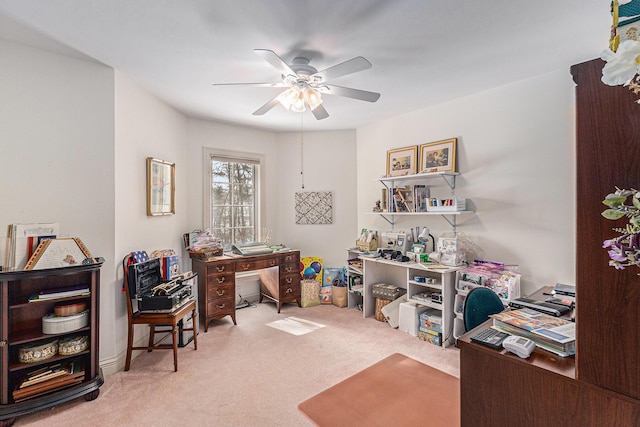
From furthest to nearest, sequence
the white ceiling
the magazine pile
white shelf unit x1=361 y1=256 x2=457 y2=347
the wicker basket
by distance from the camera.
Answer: the wicker basket, white shelf unit x1=361 y1=256 x2=457 y2=347, the white ceiling, the magazine pile

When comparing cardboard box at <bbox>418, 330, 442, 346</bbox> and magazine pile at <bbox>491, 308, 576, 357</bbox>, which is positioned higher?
magazine pile at <bbox>491, 308, 576, 357</bbox>

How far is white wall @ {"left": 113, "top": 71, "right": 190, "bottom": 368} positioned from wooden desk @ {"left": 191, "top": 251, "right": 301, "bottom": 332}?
0.62m

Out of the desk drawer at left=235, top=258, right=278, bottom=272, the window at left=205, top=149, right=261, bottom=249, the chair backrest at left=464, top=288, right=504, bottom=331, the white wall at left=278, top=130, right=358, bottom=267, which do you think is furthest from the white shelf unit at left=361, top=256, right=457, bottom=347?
the window at left=205, top=149, right=261, bottom=249

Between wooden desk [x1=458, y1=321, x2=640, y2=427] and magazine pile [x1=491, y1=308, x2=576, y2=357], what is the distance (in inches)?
1.5

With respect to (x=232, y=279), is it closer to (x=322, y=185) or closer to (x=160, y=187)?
(x=160, y=187)

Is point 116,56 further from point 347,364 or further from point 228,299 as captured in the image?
point 347,364

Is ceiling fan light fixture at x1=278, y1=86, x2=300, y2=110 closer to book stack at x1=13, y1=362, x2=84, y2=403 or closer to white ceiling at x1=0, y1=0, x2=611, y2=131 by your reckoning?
white ceiling at x1=0, y1=0, x2=611, y2=131

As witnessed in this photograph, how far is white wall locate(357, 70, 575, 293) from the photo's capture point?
262cm

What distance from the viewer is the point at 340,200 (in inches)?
184

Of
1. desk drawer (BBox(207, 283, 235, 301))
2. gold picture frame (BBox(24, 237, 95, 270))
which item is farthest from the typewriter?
desk drawer (BBox(207, 283, 235, 301))

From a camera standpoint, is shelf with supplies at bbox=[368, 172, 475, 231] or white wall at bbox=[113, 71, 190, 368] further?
shelf with supplies at bbox=[368, 172, 475, 231]

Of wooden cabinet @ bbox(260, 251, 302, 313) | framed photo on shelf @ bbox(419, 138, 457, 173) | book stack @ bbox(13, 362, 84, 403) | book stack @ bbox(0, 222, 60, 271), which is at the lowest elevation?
book stack @ bbox(13, 362, 84, 403)

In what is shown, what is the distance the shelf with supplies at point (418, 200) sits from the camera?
3.23m

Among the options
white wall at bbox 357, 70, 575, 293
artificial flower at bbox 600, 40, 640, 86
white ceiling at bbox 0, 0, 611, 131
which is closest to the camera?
artificial flower at bbox 600, 40, 640, 86
